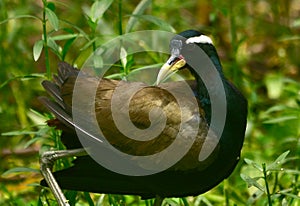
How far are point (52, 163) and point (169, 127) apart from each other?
0.65m

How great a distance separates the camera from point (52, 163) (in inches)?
161

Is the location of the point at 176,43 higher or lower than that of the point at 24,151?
higher

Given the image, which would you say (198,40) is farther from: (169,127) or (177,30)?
(177,30)

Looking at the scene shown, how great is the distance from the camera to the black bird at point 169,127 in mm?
3770

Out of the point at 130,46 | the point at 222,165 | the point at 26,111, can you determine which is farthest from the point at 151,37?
the point at 222,165

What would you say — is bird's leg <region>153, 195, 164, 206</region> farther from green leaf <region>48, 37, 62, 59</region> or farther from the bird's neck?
green leaf <region>48, 37, 62, 59</region>

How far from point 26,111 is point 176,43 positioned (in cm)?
188

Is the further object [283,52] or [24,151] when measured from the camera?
[283,52]

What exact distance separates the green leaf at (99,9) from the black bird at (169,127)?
0.31m

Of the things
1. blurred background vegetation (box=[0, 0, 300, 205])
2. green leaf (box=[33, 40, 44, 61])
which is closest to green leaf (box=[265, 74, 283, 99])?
blurred background vegetation (box=[0, 0, 300, 205])

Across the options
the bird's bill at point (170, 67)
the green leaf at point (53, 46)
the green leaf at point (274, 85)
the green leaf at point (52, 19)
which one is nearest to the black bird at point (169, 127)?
the bird's bill at point (170, 67)

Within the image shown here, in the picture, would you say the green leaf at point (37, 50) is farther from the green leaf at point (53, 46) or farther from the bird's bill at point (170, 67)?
the bird's bill at point (170, 67)

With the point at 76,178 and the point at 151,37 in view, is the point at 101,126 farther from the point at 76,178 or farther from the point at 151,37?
the point at 151,37

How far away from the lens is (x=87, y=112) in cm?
393
